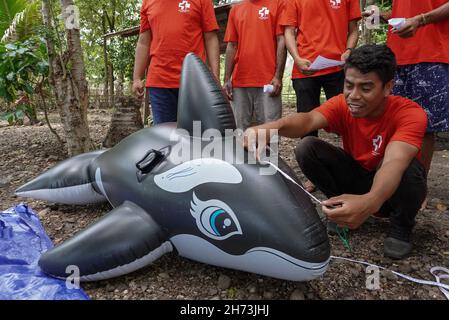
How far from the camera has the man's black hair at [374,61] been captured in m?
1.69

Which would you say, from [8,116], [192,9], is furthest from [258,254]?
[8,116]

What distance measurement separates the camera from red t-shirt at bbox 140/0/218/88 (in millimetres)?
2646

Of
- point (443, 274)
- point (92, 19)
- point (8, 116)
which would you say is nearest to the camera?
point (443, 274)

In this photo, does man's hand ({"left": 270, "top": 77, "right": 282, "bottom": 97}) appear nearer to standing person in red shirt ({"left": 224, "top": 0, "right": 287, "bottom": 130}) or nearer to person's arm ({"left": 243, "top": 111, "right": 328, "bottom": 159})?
standing person in red shirt ({"left": 224, "top": 0, "right": 287, "bottom": 130})

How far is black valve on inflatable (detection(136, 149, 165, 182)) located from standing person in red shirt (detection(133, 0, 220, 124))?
42.8 inches

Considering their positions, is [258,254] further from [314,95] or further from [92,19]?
[92,19]

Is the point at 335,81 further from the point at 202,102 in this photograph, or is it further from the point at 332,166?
the point at 202,102

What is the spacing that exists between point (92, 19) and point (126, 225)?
511 inches

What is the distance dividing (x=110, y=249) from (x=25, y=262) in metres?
0.51

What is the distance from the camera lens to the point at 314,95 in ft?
8.88

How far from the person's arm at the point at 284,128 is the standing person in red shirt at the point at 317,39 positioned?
0.71 meters

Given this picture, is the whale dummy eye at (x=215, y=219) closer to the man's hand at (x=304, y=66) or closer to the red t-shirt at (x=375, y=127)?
the red t-shirt at (x=375, y=127)

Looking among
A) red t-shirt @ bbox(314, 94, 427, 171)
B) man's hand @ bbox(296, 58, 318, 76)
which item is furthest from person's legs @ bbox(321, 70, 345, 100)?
red t-shirt @ bbox(314, 94, 427, 171)

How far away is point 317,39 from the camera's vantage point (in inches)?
104
